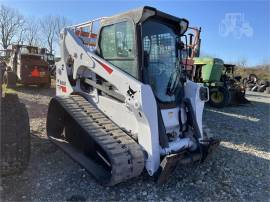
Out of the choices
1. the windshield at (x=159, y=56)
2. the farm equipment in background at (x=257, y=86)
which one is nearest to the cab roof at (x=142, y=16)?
the windshield at (x=159, y=56)

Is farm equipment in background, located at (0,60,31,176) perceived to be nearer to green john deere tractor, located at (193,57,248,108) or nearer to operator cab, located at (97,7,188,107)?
operator cab, located at (97,7,188,107)

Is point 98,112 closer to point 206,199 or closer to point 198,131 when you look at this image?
point 198,131

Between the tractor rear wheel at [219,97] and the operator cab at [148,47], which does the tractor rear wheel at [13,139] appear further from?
the tractor rear wheel at [219,97]

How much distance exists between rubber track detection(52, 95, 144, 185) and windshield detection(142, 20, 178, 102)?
0.84m

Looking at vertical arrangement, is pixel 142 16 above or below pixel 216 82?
above

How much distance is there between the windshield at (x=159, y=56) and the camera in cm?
390

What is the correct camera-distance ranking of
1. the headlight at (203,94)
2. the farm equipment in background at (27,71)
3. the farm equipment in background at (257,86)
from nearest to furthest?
the headlight at (203,94)
the farm equipment in background at (27,71)
the farm equipment in background at (257,86)

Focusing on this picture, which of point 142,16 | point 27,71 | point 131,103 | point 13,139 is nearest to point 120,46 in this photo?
point 142,16

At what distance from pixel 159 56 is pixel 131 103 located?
97cm

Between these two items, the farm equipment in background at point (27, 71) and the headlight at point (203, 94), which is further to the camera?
the farm equipment in background at point (27, 71)

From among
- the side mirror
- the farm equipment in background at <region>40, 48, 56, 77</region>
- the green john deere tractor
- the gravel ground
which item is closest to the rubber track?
the gravel ground

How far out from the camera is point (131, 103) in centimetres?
356

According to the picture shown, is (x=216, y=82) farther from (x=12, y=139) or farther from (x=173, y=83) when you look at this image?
(x=12, y=139)

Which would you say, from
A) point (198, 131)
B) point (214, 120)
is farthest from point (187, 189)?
point (214, 120)
